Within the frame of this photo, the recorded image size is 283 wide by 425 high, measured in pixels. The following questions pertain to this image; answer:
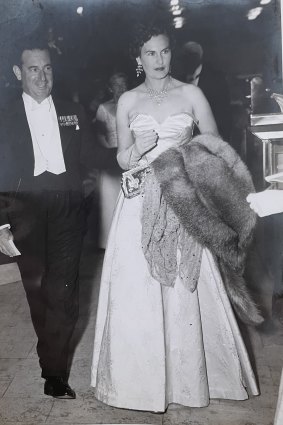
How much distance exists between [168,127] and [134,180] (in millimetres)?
242

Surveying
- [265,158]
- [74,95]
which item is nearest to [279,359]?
[265,158]

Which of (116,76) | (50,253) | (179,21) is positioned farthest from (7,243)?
(179,21)

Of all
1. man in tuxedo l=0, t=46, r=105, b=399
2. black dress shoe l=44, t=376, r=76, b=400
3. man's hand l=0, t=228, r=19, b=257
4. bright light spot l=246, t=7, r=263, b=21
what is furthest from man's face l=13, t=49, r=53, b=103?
black dress shoe l=44, t=376, r=76, b=400

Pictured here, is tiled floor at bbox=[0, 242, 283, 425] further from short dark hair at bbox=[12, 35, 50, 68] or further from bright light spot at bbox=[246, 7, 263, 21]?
A: bright light spot at bbox=[246, 7, 263, 21]

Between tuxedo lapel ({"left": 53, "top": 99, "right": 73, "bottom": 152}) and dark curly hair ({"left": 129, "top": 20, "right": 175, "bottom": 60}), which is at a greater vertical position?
dark curly hair ({"left": 129, "top": 20, "right": 175, "bottom": 60})

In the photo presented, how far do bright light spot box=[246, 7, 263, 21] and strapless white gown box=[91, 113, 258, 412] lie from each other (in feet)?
2.58

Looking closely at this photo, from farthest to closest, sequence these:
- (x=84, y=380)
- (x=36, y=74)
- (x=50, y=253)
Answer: (x=84, y=380)
(x=50, y=253)
(x=36, y=74)

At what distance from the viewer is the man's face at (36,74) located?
2059 mm

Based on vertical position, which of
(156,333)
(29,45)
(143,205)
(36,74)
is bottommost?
(156,333)

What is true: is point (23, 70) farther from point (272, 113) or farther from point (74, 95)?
point (272, 113)

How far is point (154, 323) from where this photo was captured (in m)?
2.16

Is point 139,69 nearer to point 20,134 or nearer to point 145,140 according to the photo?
point 145,140

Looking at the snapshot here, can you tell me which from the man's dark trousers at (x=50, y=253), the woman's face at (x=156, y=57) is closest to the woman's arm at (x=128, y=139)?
the woman's face at (x=156, y=57)

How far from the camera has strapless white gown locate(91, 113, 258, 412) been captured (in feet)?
7.07
